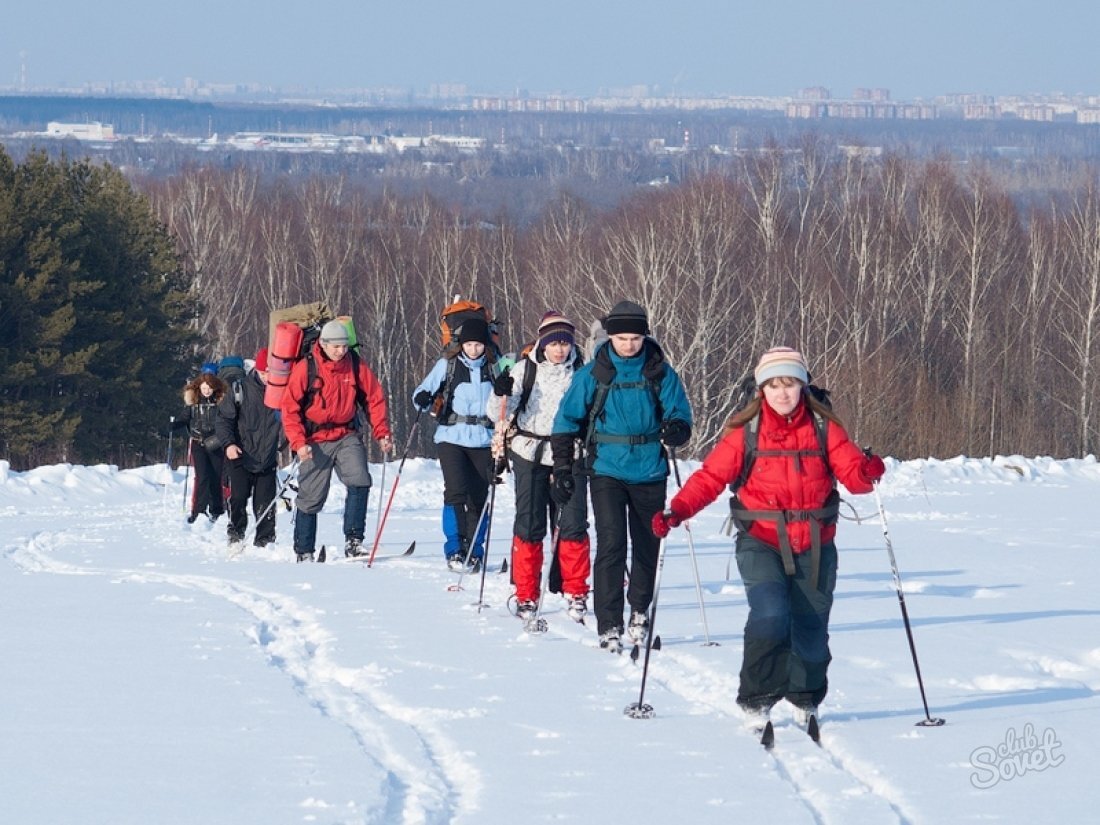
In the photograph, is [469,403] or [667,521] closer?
[667,521]

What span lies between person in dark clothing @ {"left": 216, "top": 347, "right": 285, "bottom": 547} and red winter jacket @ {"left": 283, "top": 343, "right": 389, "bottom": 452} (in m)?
1.14

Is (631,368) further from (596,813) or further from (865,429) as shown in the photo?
(865,429)

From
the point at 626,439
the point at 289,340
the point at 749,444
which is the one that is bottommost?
the point at 289,340

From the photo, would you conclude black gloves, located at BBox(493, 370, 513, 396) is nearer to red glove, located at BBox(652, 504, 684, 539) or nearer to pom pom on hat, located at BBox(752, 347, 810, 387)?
red glove, located at BBox(652, 504, 684, 539)

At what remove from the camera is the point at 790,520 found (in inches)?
245

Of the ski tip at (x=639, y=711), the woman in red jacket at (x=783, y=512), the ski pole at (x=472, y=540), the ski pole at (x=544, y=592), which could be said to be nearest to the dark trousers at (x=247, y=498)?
the ski pole at (x=472, y=540)

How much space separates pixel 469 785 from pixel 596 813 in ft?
1.61

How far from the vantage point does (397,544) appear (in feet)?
44.1

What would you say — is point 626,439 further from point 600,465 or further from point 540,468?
point 540,468

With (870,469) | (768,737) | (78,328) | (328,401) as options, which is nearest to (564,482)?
(870,469)

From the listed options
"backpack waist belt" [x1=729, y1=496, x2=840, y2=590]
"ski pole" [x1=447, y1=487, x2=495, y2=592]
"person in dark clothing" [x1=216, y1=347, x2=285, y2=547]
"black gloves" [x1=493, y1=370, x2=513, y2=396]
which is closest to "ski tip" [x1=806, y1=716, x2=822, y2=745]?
"backpack waist belt" [x1=729, y1=496, x2=840, y2=590]

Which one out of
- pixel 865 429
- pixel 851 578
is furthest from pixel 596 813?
pixel 865 429

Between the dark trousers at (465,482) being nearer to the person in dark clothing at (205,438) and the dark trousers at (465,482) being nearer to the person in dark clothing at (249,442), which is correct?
the person in dark clothing at (249,442)

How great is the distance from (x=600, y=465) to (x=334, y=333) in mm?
3768
